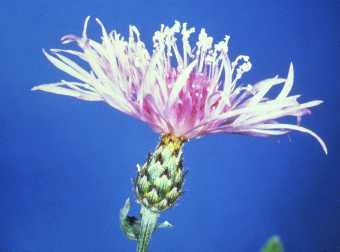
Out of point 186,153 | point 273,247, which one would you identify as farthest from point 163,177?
point 186,153

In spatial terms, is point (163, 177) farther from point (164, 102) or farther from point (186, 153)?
point (186, 153)

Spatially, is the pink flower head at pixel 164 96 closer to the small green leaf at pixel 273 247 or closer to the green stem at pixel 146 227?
the green stem at pixel 146 227

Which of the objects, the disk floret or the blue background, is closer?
the disk floret

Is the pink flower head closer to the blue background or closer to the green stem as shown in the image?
the green stem

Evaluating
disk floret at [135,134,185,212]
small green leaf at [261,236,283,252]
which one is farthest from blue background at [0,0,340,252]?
small green leaf at [261,236,283,252]

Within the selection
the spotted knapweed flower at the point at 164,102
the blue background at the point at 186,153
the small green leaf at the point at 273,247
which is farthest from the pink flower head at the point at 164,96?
the blue background at the point at 186,153

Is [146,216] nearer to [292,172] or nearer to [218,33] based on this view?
[218,33]

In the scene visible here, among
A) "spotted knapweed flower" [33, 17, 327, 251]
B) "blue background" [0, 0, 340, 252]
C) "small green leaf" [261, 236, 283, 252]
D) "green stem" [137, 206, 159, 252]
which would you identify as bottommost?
"small green leaf" [261, 236, 283, 252]
